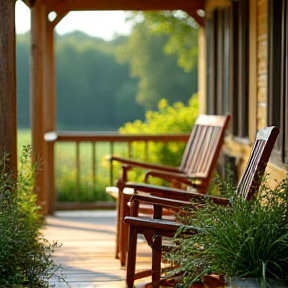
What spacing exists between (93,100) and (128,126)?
1111 centimetres

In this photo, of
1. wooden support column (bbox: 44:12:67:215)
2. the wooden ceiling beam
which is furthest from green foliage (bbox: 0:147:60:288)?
the wooden ceiling beam

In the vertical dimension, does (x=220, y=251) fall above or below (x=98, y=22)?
below

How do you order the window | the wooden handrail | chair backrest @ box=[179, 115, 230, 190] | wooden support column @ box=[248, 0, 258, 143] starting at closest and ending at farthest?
wooden support column @ box=[248, 0, 258, 143] → chair backrest @ box=[179, 115, 230, 190] → the window → the wooden handrail

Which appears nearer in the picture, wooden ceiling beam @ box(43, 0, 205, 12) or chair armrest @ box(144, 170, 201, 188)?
chair armrest @ box(144, 170, 201, 188)

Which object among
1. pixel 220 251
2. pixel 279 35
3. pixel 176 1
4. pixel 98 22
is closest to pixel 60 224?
pixel 176 1

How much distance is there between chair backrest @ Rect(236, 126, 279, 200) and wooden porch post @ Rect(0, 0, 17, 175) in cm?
142

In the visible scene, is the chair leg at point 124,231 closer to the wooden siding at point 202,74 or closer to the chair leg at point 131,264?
the chair leg at point 131,264

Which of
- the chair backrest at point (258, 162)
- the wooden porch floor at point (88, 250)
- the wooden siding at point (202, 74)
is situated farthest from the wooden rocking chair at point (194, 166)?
the wooden siding at point (202, 74)

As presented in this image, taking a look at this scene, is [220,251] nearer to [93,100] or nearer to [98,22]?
[98,22]

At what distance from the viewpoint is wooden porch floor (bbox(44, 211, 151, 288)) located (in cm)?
534

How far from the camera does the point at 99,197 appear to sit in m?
9.87

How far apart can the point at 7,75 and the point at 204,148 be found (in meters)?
2.52

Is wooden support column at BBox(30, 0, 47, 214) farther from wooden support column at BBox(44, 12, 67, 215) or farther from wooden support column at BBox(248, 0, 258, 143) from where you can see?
wooden support column at BBox(248, 0, 258, 143)

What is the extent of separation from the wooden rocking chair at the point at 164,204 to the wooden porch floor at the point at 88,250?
29cm
